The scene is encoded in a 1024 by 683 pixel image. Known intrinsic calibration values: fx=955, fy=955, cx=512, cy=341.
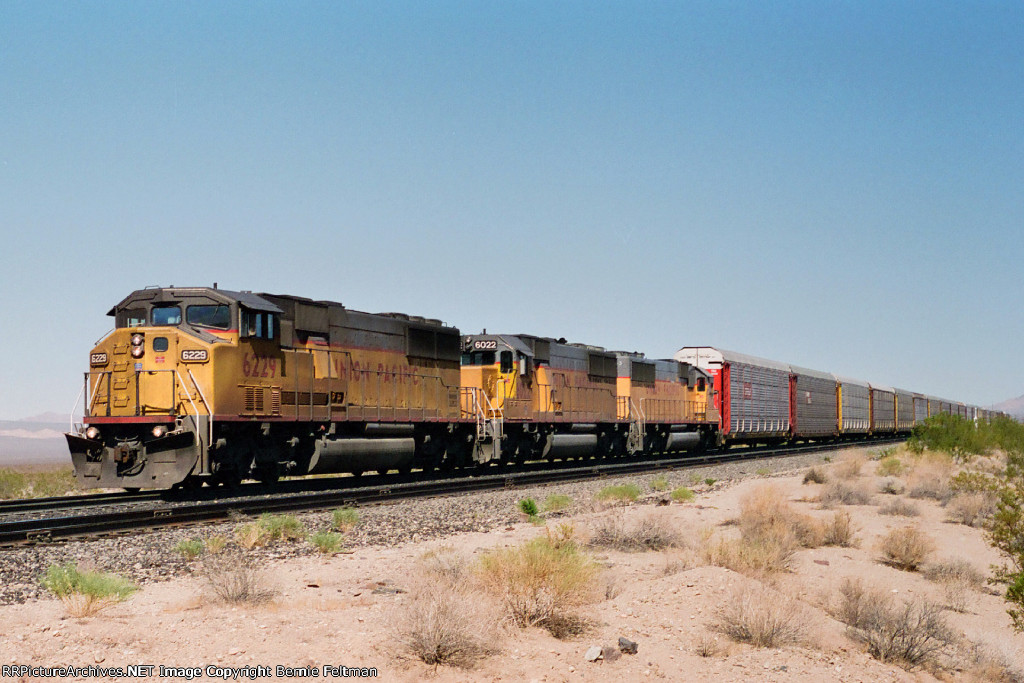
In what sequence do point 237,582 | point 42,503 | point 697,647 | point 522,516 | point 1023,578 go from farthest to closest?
1. point 42,503
2. point 522,516
3. point 1023,578
4. point 237,582
5. point 697,647

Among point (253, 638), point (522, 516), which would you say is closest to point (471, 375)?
point (522, 516)

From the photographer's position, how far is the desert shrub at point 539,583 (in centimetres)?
759

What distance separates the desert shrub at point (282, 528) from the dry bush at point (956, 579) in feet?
25.4

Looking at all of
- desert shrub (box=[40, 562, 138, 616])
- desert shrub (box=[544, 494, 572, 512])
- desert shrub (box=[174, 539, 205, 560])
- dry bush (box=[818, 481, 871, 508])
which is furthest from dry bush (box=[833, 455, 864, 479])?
desert shrub (box=[40, 562, 138, 616])

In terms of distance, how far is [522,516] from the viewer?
15.2m

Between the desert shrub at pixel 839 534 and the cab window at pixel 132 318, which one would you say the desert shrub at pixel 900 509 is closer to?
the desert shrub at pixel 839 534

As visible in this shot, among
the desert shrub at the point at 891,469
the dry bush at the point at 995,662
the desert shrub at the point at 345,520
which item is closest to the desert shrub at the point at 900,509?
the desert shrub at the point at 891,469

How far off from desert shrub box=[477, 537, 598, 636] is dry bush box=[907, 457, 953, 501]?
12.7 meters

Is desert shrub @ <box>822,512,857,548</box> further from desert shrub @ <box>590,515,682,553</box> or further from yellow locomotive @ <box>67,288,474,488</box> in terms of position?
yellow locomotive @ <box>67,288,474,488</box>

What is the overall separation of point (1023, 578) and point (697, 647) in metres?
3.91

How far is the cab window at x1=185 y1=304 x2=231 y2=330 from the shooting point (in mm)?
17094

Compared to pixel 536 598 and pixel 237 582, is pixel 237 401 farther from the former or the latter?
pixel 536 598

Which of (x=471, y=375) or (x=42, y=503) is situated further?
(x=471, y=375)

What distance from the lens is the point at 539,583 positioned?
7.89 m
